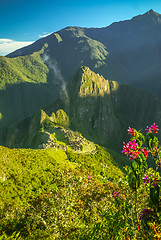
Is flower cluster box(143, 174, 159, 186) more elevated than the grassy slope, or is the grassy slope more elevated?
flower cluster box(143, 174, 159, 186)

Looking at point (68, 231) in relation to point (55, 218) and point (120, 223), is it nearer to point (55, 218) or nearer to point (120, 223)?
point (55, 218)

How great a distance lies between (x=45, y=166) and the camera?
186 ft

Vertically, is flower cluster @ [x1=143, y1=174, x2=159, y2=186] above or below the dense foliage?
above

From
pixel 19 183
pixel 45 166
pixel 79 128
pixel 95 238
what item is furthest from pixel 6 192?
pixel 79 128

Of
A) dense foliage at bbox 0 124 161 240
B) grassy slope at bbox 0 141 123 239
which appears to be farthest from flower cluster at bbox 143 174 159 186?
grassy slope at bbox 0 141 123 239

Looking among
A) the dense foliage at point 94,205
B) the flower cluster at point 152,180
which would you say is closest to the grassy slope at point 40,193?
the dense foliage at point 94,205

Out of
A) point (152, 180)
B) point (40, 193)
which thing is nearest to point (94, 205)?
point (152, 180)

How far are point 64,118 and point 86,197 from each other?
16417 cm

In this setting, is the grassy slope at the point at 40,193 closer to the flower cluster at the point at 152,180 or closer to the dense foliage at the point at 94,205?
the dense foliage at the point at 94,205

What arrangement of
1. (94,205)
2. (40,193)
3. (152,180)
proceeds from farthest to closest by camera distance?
(40,193) → (94,205) → (152,180)

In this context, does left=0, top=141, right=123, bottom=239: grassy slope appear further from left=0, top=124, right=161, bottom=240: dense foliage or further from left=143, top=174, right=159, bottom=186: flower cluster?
left=143, top=174, right=159, bottom=186: flower cluster

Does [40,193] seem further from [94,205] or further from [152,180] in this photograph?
[152,180]

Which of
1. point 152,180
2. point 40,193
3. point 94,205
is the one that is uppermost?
point 152,180

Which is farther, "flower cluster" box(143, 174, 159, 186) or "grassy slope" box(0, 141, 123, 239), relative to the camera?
"grassy slope" box(0, 141, 123, 239)
